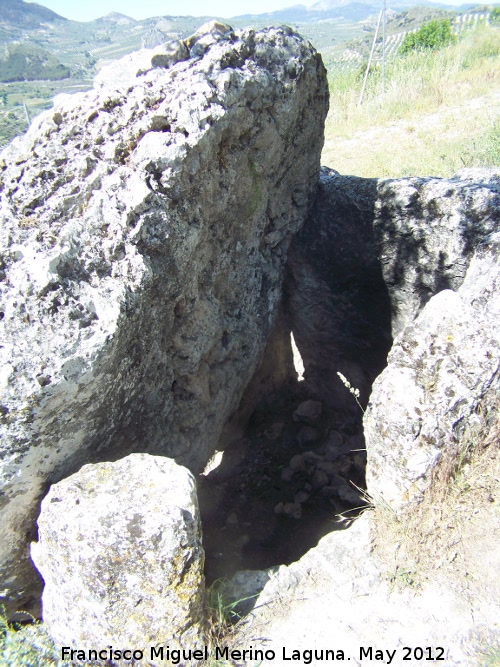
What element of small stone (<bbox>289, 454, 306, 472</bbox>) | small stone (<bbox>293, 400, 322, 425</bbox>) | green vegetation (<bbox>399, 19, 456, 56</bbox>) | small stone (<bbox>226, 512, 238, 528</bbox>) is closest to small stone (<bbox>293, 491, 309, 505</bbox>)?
small stone (<bbox>289, 454, 306, 472</bbox>)

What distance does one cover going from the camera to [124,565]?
1.62 metres

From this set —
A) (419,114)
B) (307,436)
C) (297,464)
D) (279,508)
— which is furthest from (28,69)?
(279,508)

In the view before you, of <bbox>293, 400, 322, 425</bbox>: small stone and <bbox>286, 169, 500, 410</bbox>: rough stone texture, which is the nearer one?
<bbox>286, 169, 500, 410</bbox>: rough stone texture

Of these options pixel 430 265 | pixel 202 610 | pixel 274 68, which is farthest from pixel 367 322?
pixel 202 610

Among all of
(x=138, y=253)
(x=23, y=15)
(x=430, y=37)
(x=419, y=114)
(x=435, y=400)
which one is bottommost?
(x=435, y=400)

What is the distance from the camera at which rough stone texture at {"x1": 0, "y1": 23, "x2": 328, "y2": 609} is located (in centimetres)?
174

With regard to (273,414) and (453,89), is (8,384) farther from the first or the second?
(453,89)

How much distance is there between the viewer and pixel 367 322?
3363 millimetres

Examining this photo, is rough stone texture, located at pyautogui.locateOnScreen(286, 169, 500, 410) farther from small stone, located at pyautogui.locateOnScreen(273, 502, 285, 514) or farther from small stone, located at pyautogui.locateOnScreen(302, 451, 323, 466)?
small stone, located at pyautogui.locateOnScreen(273, 502, 285, 514)

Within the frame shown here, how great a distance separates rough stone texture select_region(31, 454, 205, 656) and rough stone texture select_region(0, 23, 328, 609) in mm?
233

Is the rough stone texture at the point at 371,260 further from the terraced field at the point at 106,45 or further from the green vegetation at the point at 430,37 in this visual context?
the green vegetation at the point at 430,37

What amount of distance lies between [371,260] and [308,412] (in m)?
1.13

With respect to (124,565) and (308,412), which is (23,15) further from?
(124,565)

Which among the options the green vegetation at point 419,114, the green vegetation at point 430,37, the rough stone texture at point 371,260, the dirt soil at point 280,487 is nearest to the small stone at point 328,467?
the dirt soil at point 280,487
